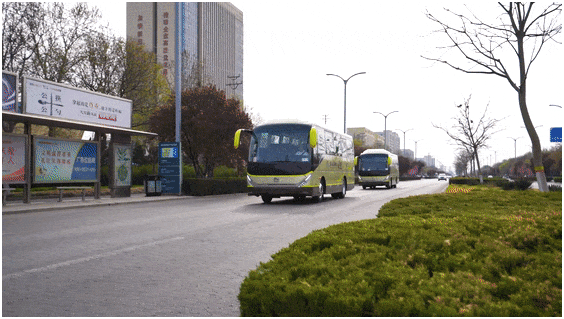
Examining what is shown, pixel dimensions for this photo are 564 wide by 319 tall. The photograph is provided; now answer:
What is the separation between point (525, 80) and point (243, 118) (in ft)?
65.6

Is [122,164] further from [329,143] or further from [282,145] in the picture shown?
[329,143]

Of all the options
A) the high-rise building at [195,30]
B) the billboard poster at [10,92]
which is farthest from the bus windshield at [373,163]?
the high-rise building at [195,30]

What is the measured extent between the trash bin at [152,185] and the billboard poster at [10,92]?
8.00 meters

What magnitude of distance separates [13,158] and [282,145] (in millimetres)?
9495

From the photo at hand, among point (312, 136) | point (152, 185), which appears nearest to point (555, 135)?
point (312, 136)

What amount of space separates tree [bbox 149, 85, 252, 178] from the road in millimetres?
17017

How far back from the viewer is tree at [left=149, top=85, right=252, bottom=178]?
29047mm

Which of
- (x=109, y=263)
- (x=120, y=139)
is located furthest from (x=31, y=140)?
(x=109, y=263)

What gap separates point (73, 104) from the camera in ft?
65.1

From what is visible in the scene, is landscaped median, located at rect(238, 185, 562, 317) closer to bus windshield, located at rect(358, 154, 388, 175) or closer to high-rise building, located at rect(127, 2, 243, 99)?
bus windshield, located at rect(358, 154, 388, 175)

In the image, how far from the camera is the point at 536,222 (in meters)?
5.41

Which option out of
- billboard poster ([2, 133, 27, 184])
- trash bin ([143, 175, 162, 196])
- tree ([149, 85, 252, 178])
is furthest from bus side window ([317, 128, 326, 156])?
billboard poster ([2, 133, 27, 184])

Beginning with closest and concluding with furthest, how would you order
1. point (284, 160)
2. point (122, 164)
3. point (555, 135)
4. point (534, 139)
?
point (534, 139) → point (555, 135) → point (284, 160) → point (122, 164)

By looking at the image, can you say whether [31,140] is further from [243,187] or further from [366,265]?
[366,265]
